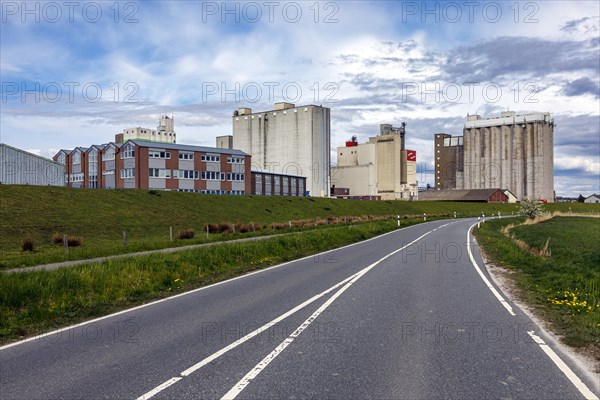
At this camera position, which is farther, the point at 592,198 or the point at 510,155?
the point at 592,198

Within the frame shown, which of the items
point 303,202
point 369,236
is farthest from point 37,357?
point 303,202

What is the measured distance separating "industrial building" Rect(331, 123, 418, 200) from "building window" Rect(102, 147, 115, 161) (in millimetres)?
67912

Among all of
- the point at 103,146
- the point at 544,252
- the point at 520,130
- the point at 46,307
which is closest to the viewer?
the point at 46,307

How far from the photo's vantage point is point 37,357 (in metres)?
6.71

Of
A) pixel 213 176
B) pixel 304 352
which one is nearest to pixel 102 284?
pixel 304 352

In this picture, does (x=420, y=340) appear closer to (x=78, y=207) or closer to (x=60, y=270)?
(x=60, y=270)

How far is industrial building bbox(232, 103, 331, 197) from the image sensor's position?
11331 cm

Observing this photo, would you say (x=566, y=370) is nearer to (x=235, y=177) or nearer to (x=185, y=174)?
(x=185, y=174)

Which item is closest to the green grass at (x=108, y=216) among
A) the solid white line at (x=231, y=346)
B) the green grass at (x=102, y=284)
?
the green grass at (x=102, y=284)

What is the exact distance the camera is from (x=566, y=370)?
6047 mm

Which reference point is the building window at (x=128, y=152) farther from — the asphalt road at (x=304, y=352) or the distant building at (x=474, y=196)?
the distant building at (x=474, y=196)

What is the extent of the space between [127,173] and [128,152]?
124 inches

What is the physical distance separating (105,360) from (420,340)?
14.7 ft

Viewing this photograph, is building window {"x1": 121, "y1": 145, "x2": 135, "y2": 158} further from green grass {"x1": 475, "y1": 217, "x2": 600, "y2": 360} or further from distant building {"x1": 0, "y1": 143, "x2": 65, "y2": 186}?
green grass {"x1": 475, "y1": 217, "x2": 600, "y2": 360}
